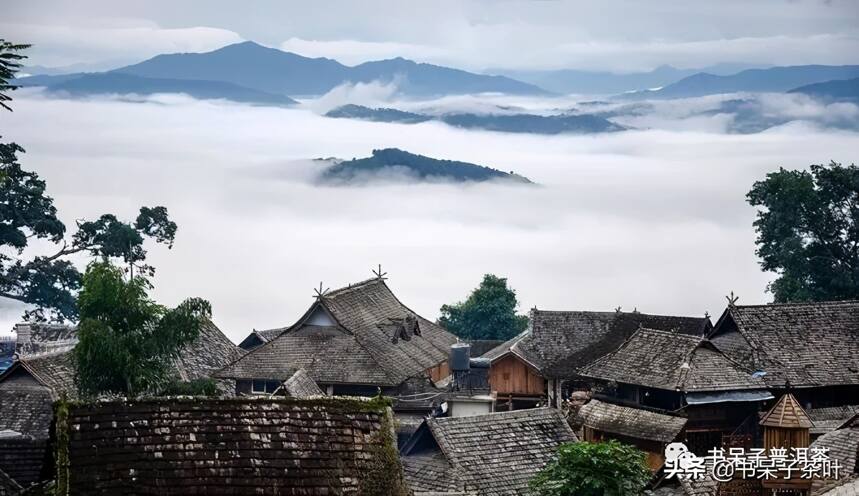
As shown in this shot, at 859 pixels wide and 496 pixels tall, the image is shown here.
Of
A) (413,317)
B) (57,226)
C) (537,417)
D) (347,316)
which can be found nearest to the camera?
(537,417)

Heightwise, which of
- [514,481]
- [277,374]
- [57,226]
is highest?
[57,226]

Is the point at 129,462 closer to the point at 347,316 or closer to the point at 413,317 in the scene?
the point at 347,316

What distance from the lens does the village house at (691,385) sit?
42.3 m

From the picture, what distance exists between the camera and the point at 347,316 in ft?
174

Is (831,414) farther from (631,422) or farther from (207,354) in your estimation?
(207,354)

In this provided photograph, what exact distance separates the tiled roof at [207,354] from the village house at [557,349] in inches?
456

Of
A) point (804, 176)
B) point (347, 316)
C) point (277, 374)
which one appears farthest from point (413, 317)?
point (804, 176)

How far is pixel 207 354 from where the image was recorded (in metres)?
51.2

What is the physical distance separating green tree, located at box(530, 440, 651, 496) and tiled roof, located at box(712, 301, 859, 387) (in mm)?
18442

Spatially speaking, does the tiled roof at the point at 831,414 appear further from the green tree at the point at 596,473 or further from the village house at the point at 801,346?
the green tree at the point at 596,473

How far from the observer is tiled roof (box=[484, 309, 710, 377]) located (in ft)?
173

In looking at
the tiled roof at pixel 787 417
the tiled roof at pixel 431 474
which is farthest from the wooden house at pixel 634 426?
the tiled roof at pixel 431 474

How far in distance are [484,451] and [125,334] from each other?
11668 millimetres

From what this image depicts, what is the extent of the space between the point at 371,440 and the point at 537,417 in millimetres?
14474
